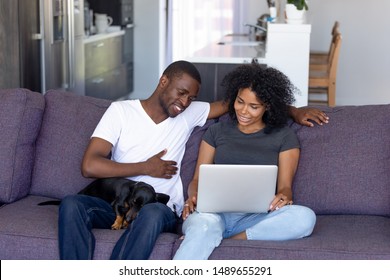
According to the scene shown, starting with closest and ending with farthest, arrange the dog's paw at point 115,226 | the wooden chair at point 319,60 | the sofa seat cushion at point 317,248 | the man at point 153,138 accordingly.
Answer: the sofa seat cushion at point 317,248, the dog's paw at point 115,226, the man at point 153,138, the wooden chair at point 319,60

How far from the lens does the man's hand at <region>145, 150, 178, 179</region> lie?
9.36 ft

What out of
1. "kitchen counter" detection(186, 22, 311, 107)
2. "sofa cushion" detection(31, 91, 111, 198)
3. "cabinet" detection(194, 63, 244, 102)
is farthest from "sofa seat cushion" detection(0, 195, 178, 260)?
"kitchen counter" detection(186, 22, 311, 107)

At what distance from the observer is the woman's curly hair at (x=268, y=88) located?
113 inches

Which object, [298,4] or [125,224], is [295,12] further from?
[125,224]

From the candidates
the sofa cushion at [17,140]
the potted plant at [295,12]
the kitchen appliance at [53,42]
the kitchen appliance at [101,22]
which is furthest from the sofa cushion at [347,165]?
the kitchen appliance at [101,22]

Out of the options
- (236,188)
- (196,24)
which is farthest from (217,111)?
(196,24)

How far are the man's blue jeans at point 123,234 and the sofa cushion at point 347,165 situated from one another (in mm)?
646

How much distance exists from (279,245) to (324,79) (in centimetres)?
435

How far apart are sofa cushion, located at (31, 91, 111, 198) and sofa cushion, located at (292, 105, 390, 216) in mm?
889

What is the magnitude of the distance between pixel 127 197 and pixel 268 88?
0.69 m

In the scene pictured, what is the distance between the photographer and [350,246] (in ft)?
8.19

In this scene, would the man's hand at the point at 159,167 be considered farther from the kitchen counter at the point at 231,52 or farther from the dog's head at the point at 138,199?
the kitchen counter at the point at 231,52
